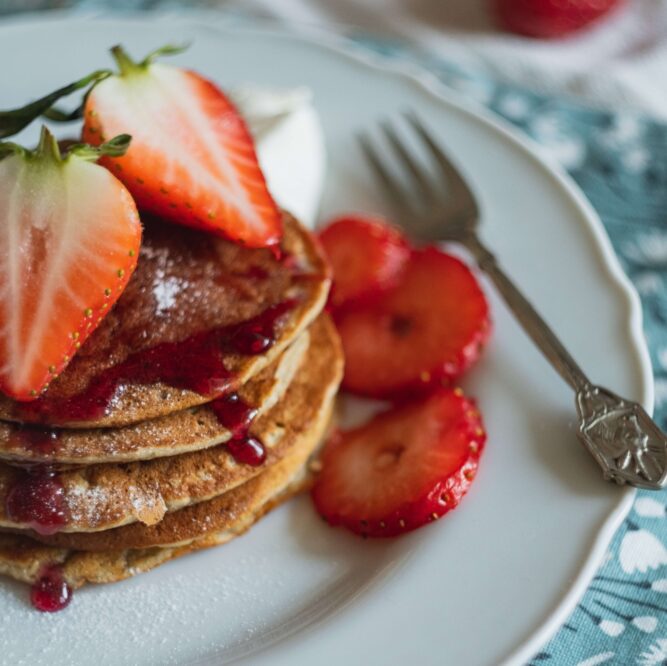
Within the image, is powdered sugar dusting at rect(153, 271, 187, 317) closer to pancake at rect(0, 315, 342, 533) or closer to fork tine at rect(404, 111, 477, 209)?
pancake at rect(0, 315, 342, 533)

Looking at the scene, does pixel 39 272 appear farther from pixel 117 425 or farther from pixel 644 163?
pixel 644 163

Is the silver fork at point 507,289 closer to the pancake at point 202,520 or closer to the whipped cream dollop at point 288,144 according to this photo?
the whipped cream dollop at point 288,144

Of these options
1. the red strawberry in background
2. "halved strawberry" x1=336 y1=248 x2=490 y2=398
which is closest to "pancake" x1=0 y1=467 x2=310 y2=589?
"halved strawberry" x1=336 y1=248 x2=490 y2=398

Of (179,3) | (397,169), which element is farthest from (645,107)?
(179,3)

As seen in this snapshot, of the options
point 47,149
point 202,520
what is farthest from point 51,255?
point 202,520

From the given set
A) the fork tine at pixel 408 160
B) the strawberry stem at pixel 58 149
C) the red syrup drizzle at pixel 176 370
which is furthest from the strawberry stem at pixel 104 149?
the fork tine at pixel 408 160

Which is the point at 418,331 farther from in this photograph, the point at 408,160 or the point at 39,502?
the point at 39,502

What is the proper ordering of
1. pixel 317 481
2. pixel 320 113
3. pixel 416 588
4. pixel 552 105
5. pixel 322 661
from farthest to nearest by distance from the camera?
pixel 552 105 < pixel 320 113 < pixel 317 481 < pixel 416 588 < pixel 322 661
